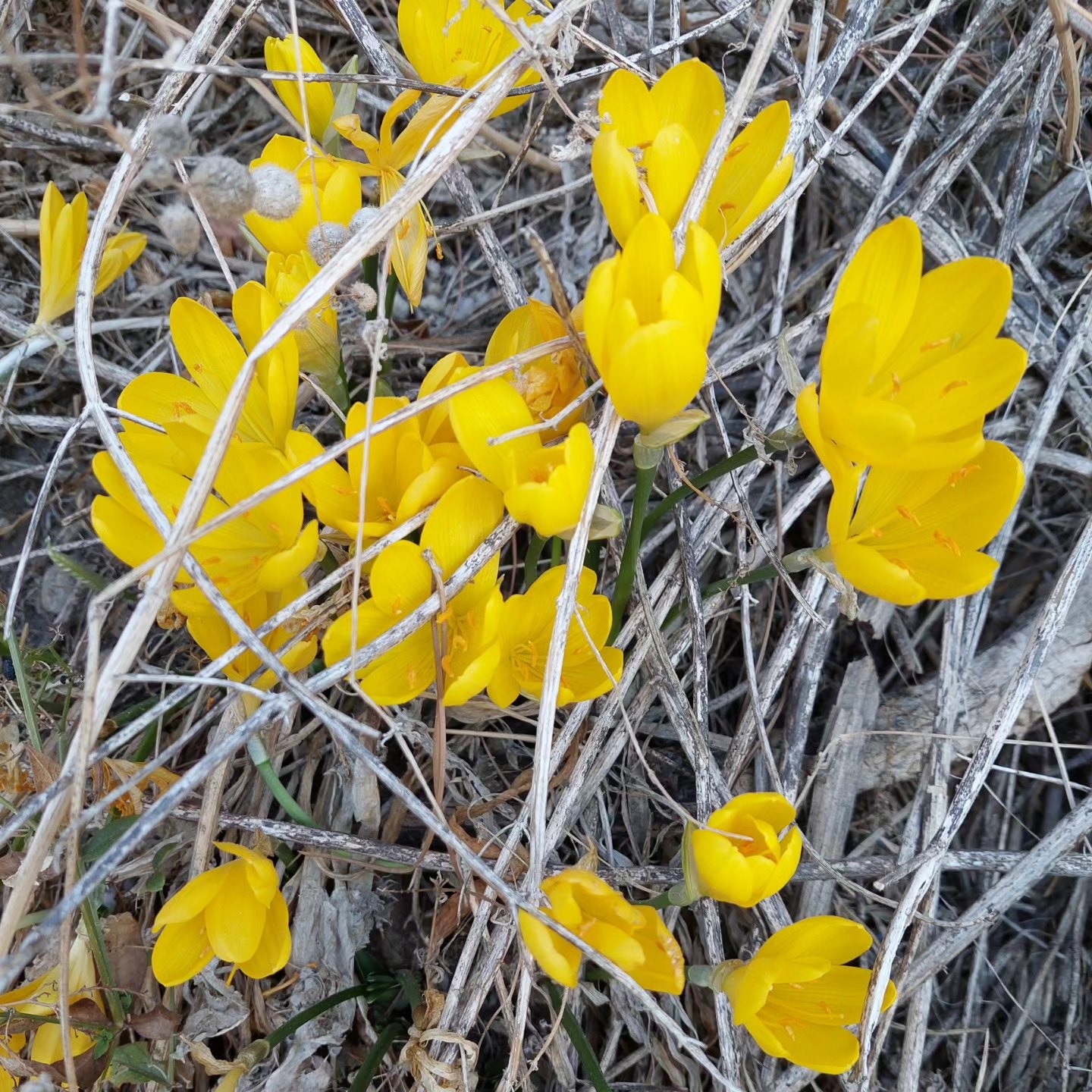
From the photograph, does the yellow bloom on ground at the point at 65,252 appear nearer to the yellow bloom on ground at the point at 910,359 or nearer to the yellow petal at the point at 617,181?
the yellow petal at the point at 617,181

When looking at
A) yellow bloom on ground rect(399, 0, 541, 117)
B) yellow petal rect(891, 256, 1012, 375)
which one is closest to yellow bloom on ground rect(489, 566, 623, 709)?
yellow petal rect(891, 256, 1012, 375)

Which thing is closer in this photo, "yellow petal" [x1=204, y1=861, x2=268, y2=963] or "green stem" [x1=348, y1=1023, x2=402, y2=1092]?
"yellow petal" [x1=204, y1=861, x2=268, y2=963]

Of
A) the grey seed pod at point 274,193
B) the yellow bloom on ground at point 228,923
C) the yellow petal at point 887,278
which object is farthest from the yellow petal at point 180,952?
the yellow petal at point 887,278

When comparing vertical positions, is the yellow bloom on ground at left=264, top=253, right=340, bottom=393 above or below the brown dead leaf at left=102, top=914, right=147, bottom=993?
above

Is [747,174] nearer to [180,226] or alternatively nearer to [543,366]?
[543,366]

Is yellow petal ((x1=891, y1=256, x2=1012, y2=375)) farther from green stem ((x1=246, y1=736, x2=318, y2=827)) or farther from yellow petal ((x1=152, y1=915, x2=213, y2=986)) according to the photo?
yellow petal ((x1=152, y1=915, x2=213, y2=986))

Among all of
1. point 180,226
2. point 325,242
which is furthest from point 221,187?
point 325,242
